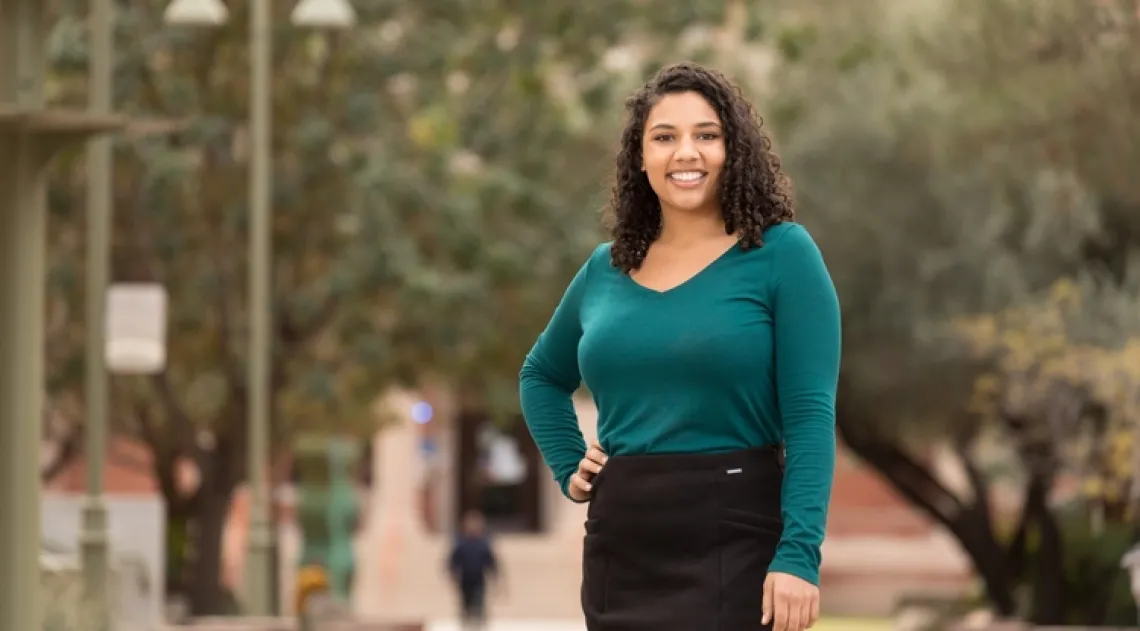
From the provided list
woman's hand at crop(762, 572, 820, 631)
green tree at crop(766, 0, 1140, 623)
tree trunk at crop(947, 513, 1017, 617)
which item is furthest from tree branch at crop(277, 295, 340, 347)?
woman's hand at crop(762, 572, 820, 631)

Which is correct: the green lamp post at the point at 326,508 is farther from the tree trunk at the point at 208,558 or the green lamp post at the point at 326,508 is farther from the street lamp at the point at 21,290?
the street lamp at the point at 21,290

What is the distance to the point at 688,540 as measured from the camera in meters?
4.23

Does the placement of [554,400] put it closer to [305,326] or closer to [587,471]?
[587,471]

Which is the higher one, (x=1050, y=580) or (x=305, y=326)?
(x=305, y=326)

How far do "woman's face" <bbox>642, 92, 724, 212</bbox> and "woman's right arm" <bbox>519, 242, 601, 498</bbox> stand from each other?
1.18ft

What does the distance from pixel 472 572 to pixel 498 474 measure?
3027 centimetres

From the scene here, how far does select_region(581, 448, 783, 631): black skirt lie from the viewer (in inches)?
165

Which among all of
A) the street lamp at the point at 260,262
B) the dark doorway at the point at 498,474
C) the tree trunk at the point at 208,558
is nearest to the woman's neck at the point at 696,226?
the street lamp at the point at 260,262

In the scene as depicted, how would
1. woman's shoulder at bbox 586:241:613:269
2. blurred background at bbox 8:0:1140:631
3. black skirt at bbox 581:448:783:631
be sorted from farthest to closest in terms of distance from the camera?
blurred background at bbox 8:0:1140:631, woman's shoulder at bbox 586:241:613:269, black skirt at bbox 581:448:783:631

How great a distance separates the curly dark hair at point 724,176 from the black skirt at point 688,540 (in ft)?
1.31

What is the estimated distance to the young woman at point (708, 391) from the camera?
13.6 ft

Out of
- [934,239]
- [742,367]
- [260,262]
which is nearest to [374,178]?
[260,262]

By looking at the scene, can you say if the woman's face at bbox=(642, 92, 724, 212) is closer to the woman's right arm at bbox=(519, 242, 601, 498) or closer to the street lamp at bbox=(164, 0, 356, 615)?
the woman's right arm at bbox=(519, 242, 601, 498)

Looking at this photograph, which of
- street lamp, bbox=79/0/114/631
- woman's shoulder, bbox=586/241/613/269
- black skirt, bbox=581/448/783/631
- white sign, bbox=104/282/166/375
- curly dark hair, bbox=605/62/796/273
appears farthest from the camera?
white sign, bbox=104/282/166/375
